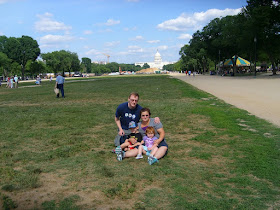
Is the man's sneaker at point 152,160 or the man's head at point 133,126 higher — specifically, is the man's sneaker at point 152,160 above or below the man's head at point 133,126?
below

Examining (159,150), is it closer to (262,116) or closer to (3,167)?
(3,167)

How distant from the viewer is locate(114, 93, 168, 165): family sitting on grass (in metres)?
5.69

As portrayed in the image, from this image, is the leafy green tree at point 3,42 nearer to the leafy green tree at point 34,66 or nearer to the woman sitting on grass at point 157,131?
the leafy green tree at point 34,66

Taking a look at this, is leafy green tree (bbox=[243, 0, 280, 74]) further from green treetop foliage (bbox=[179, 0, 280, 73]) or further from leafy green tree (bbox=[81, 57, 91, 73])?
leafy green tree (bbox=[81, 57, 91, 73])

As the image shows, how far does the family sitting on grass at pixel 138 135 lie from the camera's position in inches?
224

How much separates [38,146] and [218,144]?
398cm

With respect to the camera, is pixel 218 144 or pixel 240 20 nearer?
pixel 218 144

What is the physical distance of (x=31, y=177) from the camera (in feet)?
15.5

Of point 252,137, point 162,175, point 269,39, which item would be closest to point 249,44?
point 269,39

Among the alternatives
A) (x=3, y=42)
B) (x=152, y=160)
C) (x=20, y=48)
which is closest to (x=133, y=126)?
(x=152, y=160)

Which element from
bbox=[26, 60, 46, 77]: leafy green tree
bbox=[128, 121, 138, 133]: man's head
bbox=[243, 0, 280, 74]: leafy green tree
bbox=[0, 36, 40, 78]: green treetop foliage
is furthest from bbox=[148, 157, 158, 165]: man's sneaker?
bbox=[26, 60, 46, 77]: leafy green tree

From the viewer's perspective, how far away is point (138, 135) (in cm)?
619

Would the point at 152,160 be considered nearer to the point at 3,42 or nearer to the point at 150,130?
the point at 150,130

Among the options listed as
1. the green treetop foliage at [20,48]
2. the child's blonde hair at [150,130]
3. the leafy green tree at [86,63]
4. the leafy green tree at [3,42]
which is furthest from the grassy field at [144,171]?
the leafy green tree at [86,63]
